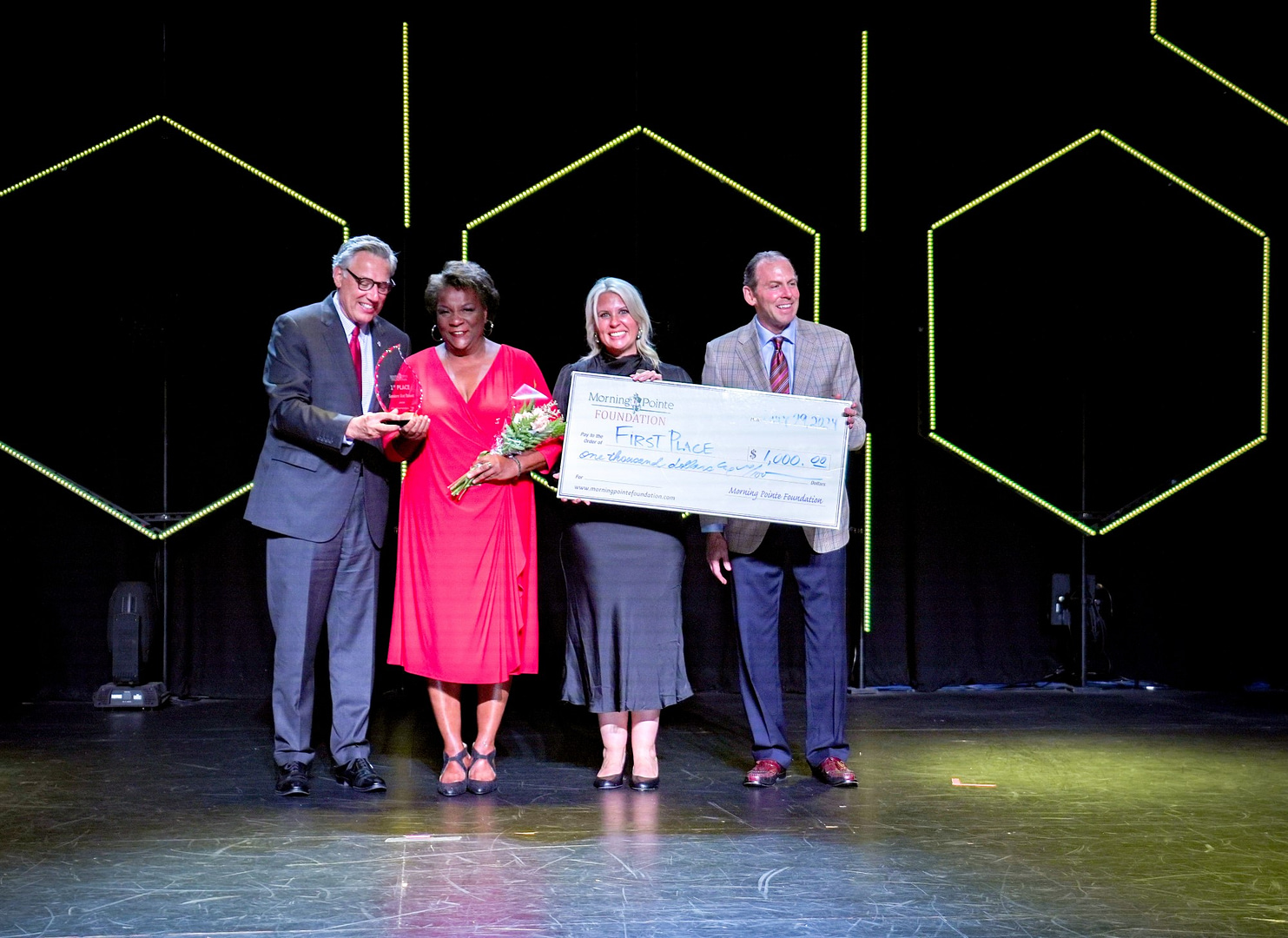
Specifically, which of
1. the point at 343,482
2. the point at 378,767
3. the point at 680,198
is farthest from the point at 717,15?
the point at 378,767

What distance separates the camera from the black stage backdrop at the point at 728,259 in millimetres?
5012

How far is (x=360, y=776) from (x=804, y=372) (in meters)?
1.57

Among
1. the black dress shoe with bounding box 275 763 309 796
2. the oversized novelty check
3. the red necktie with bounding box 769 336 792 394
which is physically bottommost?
the black dress shoe with bounding box 275 763 309 796

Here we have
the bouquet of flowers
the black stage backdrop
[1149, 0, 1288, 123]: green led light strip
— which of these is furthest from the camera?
[1149, 0, 1288, 123]: green led light strip

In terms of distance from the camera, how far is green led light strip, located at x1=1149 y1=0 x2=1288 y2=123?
17.4ft

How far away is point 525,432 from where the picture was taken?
3150 mm

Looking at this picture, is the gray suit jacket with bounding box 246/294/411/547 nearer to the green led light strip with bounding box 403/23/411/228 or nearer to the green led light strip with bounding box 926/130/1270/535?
the green led light strip with bounding box 403/23/411/228

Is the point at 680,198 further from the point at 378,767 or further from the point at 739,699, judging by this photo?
the point at 378,767

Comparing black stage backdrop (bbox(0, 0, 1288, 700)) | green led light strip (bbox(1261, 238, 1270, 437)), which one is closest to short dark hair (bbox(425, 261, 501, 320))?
black stage backdrop (bbox(0, 0, 1288, 700))

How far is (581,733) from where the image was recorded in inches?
165

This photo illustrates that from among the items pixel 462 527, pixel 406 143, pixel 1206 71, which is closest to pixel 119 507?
pixel 406 143

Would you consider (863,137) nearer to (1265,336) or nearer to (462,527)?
(1265,336)

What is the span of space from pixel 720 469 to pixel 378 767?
1.32 m

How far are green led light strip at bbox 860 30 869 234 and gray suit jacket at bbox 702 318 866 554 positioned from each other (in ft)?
6.45
